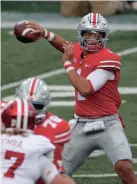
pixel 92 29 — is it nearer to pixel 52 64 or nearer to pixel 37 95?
pixel 37 95

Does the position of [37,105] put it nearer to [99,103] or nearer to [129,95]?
[99,103]

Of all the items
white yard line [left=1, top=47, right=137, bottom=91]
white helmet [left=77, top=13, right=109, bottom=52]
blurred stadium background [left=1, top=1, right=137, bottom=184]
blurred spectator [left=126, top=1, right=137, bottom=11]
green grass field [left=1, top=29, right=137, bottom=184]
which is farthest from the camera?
blurred spectator [left=126, top=1, right=137, bottom=11]

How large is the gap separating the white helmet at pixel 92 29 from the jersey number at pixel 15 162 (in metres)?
2.22

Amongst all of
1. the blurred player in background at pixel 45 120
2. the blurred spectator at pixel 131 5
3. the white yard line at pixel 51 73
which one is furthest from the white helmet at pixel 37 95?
the blurred spectator at pixel 131 5

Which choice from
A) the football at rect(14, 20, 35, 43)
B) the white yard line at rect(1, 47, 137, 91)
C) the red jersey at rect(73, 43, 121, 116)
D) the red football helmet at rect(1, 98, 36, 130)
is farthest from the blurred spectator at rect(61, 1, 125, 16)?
the red football helmet at rect(1, 98, 36, 130)

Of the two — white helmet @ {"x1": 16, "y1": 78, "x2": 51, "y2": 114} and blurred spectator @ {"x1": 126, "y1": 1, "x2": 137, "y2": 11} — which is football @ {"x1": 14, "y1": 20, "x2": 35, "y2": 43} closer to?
white helmet @ {"x1": 16, "y1": 78, "x2": 51, "y2": 114}

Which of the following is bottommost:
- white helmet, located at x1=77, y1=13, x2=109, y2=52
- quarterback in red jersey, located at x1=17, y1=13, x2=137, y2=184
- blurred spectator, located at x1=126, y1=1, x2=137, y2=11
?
blurred spectator, located at x1=126, y1=1, x2=137, y2=11

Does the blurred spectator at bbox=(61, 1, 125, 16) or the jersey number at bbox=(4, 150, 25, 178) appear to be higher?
the jersey number at bbox=(4, 150, 25, 178)

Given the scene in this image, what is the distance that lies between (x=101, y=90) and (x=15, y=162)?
2.13 meters

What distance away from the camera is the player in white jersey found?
6.50 metres

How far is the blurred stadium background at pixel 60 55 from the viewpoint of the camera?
417 inches

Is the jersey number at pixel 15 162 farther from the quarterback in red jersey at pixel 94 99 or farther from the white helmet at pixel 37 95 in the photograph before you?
the quarterback in red jersey at pixel 94 99

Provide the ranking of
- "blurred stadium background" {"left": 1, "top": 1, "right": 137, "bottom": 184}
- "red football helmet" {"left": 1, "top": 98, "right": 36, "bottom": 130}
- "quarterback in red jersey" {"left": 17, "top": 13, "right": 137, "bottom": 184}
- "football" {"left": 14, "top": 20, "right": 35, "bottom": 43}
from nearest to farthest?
"red football helmet" {"left": 1, "top": 98, "right": 36, "bottom": 130}, "quarterback in red jersey" {"left": 17, "top": 13, "right": 137, "bottom": 184}, "football" {"left": 14, "top": 20, "right": 35, "bottom": 43}, "blurred stadium background" {"left": 1, "top": 1, "right": 137, "bottom": 184}

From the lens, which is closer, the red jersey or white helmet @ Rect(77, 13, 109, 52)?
the red jersey
